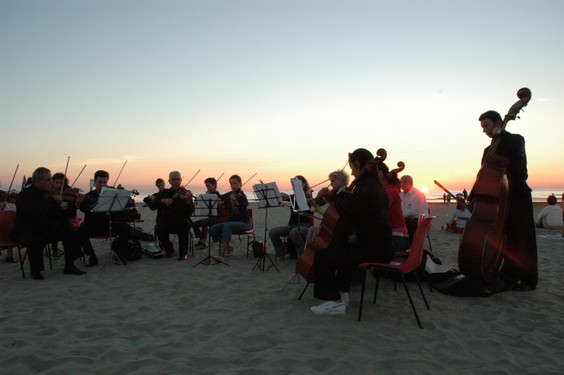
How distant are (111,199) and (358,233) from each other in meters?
4.01

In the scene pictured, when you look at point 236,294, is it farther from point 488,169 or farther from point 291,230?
point 488,169

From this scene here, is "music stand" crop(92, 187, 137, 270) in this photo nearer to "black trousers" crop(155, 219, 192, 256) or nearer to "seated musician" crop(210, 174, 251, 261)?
"black trousers" crop(155, 219, 192, 256)

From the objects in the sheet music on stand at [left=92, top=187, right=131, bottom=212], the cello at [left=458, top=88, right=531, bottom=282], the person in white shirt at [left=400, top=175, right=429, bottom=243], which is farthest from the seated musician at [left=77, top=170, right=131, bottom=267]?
the cello at [left=458, top=88, right=531, bottom=282]

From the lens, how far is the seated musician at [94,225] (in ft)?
21.6

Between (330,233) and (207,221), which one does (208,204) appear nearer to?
(207,221)

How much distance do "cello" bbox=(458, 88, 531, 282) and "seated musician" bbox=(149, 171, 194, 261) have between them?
4.68m

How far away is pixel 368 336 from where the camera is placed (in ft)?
10.8

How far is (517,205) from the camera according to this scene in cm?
441

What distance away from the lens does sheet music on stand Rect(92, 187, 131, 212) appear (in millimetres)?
6012

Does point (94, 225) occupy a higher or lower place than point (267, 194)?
lower

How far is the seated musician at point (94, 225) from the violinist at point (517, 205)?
17.8 ft

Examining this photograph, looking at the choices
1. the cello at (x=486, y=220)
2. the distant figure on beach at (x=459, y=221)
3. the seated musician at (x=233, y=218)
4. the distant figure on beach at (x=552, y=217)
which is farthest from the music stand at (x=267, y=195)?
the distant figure on beach at (x=552, y=217)

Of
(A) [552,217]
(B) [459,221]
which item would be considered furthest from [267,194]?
(A) [552,217]

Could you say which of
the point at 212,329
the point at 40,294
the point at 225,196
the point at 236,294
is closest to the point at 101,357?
the point at 212,329
